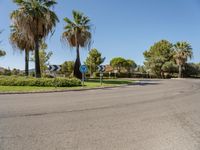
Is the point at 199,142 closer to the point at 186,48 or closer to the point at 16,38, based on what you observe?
the point at 16,38

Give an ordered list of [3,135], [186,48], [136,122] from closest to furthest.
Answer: [3,135] < [136,122] < [186,48]

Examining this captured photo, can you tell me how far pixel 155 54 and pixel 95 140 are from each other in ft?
260

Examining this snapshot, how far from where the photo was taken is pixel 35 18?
30422 mm

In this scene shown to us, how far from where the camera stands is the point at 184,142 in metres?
5.48

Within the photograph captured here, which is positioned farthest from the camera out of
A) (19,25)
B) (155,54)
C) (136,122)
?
(155,54)

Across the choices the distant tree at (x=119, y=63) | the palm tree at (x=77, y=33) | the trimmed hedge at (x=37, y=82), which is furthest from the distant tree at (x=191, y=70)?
the trimmed hedge at (x=37, y=82)

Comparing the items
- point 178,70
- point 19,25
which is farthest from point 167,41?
point 19,25

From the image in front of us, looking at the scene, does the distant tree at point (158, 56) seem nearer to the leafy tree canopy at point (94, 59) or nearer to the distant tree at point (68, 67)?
the leafy tree canopy at point (94, 59)

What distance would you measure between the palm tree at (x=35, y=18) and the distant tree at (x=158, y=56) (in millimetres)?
46021

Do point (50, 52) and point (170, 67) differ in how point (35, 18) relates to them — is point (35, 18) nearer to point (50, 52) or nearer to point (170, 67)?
point (50, 52)

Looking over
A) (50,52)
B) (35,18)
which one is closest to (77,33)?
(35,18)

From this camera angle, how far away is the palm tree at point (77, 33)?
38531mm

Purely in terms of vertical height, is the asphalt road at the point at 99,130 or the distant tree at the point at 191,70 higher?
the distant tree at the point at 191,70

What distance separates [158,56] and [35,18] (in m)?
53.6
